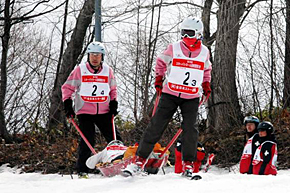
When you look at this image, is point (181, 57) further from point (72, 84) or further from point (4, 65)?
point (4, 65)

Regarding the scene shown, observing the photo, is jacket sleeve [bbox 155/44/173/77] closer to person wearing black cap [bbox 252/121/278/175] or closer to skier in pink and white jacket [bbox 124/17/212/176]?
skier in pink and white jacket [bbox 124/17/212/176]

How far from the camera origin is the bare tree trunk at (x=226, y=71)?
373 inches

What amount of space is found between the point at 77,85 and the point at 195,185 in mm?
3035

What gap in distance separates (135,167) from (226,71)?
5.23 metres

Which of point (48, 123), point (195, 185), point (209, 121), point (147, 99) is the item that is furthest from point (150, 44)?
point (195, 185)

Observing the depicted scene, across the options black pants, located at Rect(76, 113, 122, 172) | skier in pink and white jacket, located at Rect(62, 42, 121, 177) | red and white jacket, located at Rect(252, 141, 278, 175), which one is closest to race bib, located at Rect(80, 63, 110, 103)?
skier in pink and white jacket, located at Rect(62, 42, 121, 177)

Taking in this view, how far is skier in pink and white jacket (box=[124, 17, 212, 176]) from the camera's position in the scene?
4.99m

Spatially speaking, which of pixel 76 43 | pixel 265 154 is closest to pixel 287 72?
pixel 265 154

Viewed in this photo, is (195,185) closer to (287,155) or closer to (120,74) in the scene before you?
(287,155)

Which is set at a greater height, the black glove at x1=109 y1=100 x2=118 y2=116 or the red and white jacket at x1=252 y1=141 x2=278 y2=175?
the black glove at x1=109 y1=100 x2=118 y2=116

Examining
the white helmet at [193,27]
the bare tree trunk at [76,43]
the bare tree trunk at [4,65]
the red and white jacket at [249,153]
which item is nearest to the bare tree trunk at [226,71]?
the red and white jacket at [249,153]

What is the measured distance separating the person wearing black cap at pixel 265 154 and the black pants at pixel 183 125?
5.79 feet

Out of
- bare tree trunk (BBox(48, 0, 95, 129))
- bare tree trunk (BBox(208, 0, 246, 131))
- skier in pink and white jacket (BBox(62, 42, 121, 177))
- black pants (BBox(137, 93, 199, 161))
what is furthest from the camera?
bare tree trunk (BBox(48, 0, 95, 129))

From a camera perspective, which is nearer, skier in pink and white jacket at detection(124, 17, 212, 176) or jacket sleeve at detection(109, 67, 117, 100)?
skier in pink and white jacket at detection(124, 17, 212, 176)
